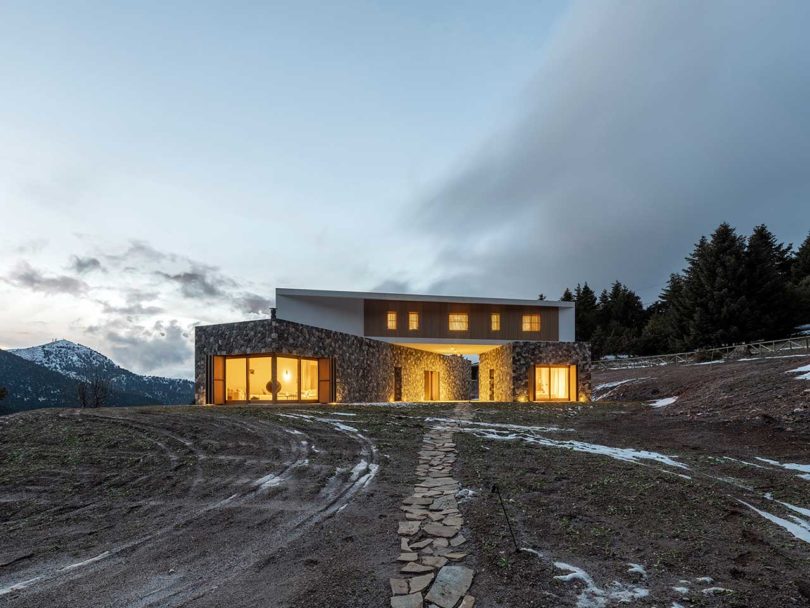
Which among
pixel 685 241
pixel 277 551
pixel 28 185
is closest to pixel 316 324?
pixel 28 185

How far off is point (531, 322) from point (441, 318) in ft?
17.8

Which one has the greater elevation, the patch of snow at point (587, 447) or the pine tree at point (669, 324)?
the pine tree at point (669, 324)

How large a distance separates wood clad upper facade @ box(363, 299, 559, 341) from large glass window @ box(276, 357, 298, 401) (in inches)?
228

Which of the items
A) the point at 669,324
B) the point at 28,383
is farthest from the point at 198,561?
the point at 28,383

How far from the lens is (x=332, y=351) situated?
20.6 m

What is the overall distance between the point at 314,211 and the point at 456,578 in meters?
27.9

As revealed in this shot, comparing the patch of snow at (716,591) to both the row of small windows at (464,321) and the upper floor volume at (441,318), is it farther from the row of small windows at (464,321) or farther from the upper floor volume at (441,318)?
the row of small windows at (464,321)

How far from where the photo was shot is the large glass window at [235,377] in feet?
64.6

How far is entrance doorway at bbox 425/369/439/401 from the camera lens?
31.3m

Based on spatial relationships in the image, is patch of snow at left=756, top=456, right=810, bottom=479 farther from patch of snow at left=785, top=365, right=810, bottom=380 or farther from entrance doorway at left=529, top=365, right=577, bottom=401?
entrance doorway at left=529, top=365, right=577, bottom=401

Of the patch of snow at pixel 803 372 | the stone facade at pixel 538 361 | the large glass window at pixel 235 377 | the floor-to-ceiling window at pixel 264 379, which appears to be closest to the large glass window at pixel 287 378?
the floor-to-ceiling window at pixel 264 379

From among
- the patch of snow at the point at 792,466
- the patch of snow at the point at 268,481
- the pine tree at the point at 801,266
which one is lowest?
the patch of snow at the point at 792,466

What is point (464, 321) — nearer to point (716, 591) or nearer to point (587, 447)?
point (587, 447)

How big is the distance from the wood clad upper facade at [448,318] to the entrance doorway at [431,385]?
22.1ft
